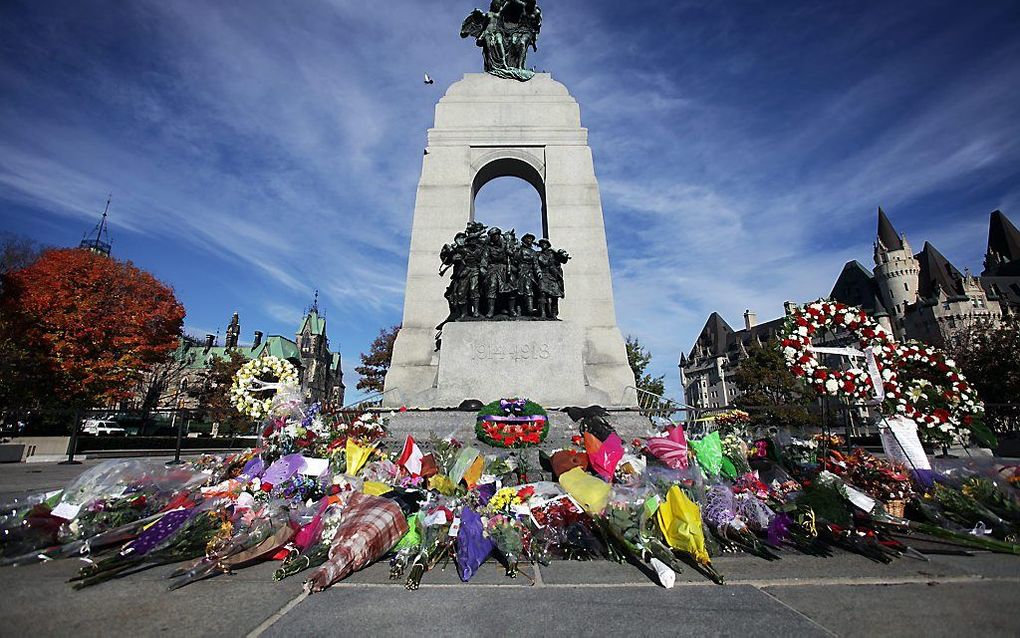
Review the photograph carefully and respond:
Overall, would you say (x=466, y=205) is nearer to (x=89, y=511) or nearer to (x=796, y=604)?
(x=89, y=511)

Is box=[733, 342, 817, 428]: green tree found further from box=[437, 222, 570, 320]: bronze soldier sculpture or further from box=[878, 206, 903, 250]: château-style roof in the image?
box=[878, 206, 903, 250]: château-style roof

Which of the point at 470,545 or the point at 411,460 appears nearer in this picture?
the point at 470,545

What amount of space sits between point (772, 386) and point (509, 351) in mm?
34260

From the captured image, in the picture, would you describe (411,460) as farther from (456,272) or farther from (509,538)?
(456,272)

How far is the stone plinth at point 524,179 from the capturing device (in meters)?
12.0

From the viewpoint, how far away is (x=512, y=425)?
6.92 metres

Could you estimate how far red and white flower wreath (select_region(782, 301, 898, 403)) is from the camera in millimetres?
6109

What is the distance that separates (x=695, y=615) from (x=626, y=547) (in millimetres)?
952

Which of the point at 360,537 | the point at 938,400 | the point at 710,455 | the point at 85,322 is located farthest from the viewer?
the point at 85,322

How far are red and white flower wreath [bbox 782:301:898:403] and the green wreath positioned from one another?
3.68 meters

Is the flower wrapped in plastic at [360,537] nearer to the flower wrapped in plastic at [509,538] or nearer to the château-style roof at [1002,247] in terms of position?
the flower wrapped in plastic at [509,538]

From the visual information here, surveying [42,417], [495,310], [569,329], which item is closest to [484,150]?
[495,310]

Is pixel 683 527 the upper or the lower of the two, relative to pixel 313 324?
lower

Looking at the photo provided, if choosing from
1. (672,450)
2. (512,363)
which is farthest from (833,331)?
(512,363)
